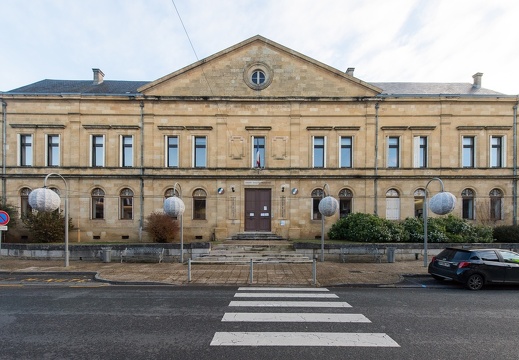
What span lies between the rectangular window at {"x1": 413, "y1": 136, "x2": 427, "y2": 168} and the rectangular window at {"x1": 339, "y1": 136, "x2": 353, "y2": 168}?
4.66 meters

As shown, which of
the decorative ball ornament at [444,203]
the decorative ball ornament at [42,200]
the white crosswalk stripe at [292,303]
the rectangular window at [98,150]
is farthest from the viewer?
the rectangular window at [98,150]

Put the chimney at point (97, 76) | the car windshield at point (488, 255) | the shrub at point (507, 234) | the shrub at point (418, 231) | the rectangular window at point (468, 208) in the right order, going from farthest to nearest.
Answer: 1. the chimney at point (97, 76)
2. the rectangular window at point (468, 208)
3. the shrub at point (507, 234)
4. the shrub at point (418, 231)
5. the car windshield at point (488, 255)

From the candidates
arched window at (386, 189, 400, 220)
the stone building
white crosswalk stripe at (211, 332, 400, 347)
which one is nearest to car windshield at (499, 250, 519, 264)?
white crosswalk stripe at (211, 332, 400, 347)

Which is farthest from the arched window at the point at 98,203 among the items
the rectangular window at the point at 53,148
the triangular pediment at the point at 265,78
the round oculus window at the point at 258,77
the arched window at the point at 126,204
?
the round oculus window at the point at 258,77

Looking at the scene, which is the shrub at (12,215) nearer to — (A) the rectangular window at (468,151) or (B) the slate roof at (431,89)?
(B) the slate roof at (431,89)

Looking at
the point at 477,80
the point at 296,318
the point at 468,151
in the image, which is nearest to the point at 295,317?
the point at 296,318

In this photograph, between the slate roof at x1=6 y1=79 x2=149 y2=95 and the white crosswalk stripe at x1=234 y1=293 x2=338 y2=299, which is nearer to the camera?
the white crosswalk stripe at x1=234 y1=293 x2=338 y2=299

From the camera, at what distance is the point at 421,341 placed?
18.4ft

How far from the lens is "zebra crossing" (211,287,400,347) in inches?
216

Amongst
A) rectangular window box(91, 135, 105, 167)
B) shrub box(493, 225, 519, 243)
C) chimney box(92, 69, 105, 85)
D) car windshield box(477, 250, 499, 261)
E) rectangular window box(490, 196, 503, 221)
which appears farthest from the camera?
chimney box(92, 69, 105, 85)

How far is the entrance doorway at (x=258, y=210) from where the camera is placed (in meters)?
21.1

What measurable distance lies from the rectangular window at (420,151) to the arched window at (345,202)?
532cm

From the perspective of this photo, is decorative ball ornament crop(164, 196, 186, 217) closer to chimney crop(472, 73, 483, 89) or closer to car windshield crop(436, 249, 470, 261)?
car windshield crop(436, 249, 470, 261)

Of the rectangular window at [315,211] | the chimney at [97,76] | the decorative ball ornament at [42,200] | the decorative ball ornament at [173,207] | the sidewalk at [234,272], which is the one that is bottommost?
the sidewalk at [234,272]
